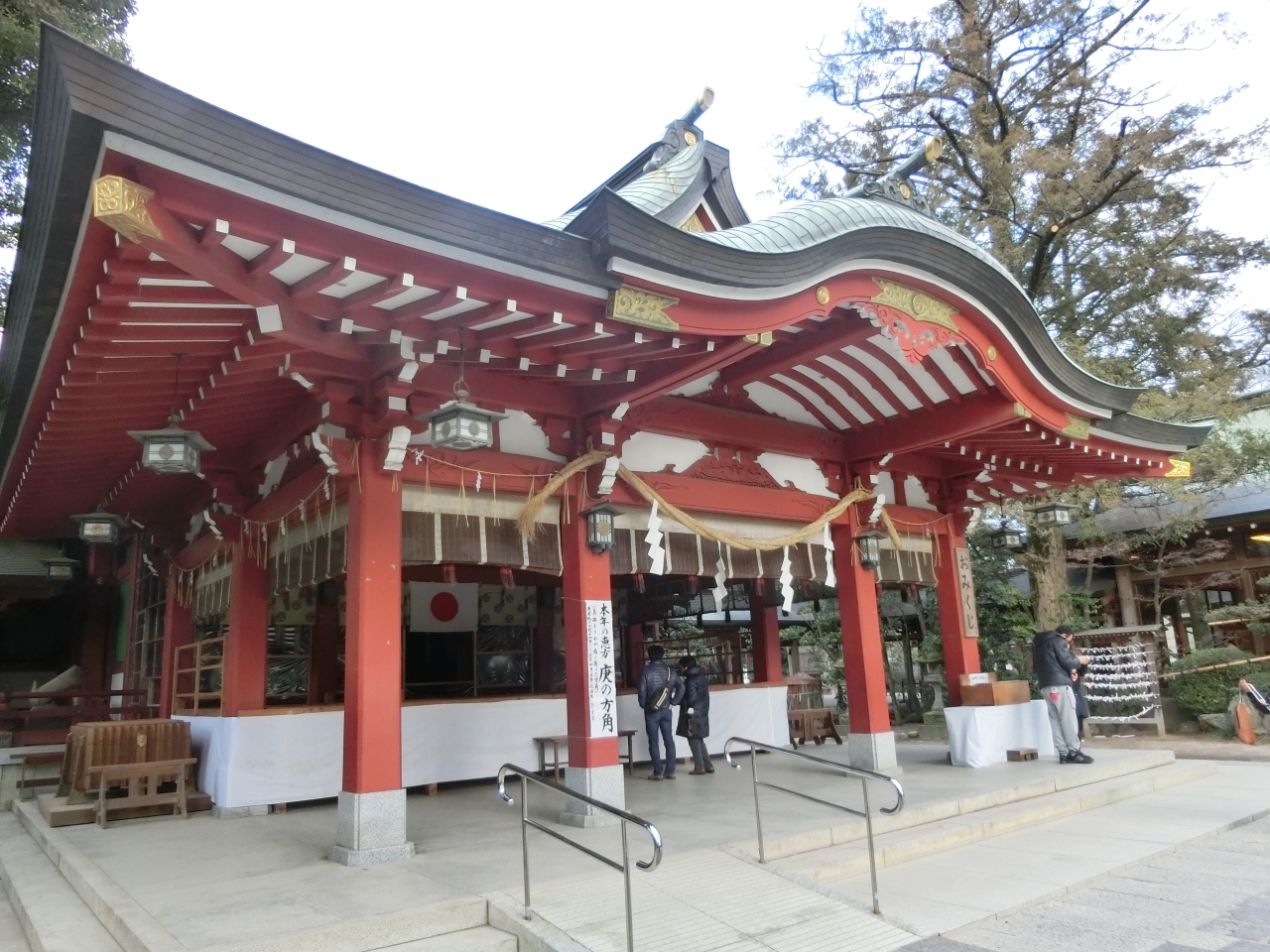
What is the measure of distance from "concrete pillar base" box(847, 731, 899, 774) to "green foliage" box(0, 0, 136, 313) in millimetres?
10265

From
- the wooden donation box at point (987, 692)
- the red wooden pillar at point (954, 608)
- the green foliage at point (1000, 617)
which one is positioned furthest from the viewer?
the green foliage at point (1000, 617)

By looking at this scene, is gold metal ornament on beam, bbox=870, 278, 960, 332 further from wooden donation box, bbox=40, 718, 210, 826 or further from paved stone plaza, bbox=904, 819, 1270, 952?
wooden donation box, bbox=40, 718, 210, 826

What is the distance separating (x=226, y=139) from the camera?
11.1 ft

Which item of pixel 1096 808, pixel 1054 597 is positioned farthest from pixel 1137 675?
pixel 1096 808

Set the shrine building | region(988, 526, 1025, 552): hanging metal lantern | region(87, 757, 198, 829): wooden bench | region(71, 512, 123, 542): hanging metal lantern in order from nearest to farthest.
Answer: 1. the shrine building
2. region(87, 757, 198, 829): wooden bench
3. region(71, 512, 123, 542): hanging metal lantern
4. region(988, 526, 1025, 552): hanging metal lantern

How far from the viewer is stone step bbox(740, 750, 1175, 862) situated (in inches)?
213

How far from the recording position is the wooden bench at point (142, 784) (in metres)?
Answer: 6.57

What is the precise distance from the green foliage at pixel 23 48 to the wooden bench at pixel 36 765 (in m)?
5.34

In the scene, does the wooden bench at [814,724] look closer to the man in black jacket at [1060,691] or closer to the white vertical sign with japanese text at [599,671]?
the man in black jacket at [1060,691]

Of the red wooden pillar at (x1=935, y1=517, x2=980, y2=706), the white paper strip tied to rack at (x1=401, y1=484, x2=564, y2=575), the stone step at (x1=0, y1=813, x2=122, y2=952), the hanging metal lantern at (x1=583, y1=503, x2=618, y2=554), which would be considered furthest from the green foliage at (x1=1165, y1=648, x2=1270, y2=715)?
the stone step at (x1=0, y1=813, x2=122, y2=952)

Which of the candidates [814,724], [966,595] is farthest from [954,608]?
[814,724]

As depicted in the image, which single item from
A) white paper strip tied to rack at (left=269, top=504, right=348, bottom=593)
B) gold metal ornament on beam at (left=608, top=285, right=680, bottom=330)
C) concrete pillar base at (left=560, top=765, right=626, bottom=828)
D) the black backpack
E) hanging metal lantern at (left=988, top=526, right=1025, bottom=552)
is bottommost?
concrete pillar base at (left=560, top=765, right=626, bottom=828)

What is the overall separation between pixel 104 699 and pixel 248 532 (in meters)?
6.38

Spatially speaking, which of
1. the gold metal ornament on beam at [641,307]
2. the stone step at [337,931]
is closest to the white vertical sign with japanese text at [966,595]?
the gold metal ornament on beam at [641,307]
